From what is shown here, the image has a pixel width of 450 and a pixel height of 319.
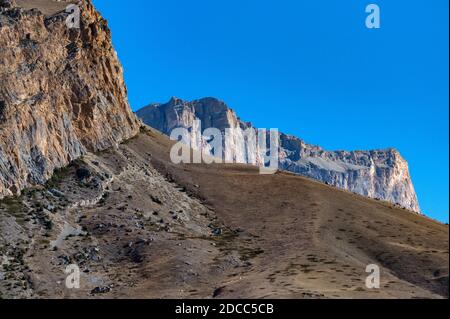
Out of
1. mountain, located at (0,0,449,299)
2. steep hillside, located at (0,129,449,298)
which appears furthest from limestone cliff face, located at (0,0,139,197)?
steep hillside, located at (0,129,449,298)

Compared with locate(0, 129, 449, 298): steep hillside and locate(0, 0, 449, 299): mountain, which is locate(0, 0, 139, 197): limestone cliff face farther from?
locate(0, 129, 449, 298): steep hillside

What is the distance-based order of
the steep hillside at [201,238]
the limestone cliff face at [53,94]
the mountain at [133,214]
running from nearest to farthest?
the steep hillside at [201,238], the mountain at [133,214], the limestone cliff face at [53,94]

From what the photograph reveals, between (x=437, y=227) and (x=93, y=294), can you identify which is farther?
(x=437, y=227)

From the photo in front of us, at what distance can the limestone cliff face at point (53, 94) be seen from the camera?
123 m

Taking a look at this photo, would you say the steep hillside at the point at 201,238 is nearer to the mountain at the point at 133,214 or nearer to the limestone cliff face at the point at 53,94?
the mountain at the point at 133,214

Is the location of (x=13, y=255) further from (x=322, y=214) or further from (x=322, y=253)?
(x=322, y=214)

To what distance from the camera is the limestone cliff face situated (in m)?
123

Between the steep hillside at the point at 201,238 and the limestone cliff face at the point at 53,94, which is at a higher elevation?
the limestone cliff face at the point at 53,94

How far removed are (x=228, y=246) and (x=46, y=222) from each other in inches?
1278

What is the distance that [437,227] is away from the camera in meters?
126

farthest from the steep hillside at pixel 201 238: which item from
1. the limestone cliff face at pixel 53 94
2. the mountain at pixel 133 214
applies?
the limestone cliff face at pixel 53 94

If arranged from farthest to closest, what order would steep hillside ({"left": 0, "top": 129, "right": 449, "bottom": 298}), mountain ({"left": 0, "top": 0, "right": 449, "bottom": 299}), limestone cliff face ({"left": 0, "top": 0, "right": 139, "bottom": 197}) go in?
limestone cliff face ({"left": 0, "top": 0, "right": 139, "bottom": 197})
mountain ({"left": 0, "top": 0, "right": 449, "bottom": 299})
steep hillside ({"left": 0, "top": 129, "right": 449, "bottom": 298})

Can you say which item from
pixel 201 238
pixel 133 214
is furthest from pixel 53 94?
pixel 201 238
